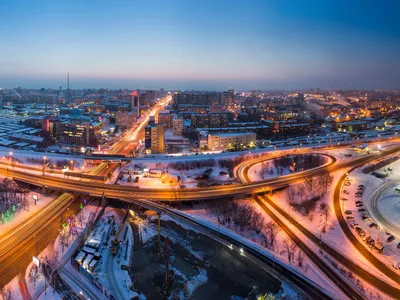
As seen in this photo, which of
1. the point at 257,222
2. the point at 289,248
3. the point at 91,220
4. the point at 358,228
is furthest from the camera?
the point at 257,222

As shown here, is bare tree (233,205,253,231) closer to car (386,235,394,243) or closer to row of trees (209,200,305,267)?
row of trees (209,200,305,267)

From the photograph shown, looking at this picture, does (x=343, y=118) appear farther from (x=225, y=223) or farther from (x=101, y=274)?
(x=101, y=274)

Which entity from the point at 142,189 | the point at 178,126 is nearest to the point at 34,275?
the point at 142,189

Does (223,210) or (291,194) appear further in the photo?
(291,194)

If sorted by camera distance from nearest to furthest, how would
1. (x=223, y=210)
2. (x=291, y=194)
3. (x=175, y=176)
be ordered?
(x=223, y=210) → (x=291, y=194) → (x=175, y=176)

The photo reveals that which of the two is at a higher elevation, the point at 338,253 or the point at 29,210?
the point at 29,210

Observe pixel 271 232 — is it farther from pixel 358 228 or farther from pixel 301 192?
pixel 301 192

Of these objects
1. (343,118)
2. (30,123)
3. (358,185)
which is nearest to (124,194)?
(358,185)

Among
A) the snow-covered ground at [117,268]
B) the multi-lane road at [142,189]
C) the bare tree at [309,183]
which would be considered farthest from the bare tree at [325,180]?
the snow-covered ground at [117,268]
